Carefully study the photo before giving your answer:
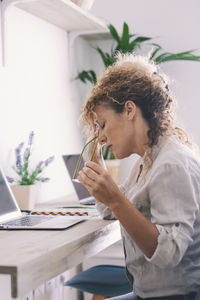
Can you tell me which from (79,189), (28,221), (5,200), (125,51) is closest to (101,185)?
(28,221)

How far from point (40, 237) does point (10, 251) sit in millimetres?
182

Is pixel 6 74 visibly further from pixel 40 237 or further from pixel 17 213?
pixel 40 237

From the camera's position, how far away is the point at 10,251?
1.03 metres

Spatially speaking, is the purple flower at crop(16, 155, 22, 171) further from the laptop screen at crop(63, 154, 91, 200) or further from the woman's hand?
the woman's hand

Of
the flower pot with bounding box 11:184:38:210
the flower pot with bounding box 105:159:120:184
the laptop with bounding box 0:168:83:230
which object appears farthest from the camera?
the flower pot with bounding box 105:159:120:184

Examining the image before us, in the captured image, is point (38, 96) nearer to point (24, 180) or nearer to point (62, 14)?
point (62, 14)

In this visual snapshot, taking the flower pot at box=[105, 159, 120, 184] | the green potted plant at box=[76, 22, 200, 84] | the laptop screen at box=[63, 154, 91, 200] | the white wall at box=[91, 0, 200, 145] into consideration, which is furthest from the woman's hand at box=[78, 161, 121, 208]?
the white wall at box=[91, 0, 200, 145]

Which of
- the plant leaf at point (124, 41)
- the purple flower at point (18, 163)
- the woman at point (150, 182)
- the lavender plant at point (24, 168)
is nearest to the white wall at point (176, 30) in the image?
the plant leaf at point (124, 41)

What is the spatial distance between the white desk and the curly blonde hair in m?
0.33

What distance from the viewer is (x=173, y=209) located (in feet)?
3.50

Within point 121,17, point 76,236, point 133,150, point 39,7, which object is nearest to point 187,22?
point 121,17

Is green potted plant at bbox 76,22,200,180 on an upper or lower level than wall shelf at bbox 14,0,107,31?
lower

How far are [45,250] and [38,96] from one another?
1362 millimetres

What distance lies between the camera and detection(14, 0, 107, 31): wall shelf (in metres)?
2.07
